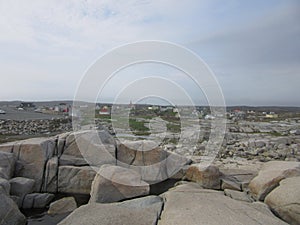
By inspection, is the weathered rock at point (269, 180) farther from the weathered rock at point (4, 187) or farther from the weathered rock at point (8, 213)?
the weathered rock at point (4, 187)

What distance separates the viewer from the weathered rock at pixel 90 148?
1182 cm

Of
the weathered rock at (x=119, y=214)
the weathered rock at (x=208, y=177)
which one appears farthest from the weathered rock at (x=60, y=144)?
the weathered rock at (x=119, y=214)

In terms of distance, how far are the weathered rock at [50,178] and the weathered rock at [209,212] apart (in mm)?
5508

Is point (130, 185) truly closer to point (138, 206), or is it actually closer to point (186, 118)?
point (138, 206)

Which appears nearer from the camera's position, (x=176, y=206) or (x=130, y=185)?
(x=176, y=206)

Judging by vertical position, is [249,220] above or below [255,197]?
above

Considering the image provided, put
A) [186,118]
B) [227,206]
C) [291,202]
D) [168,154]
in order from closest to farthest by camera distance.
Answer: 1. [227,206]
2. [291,202]
3. [168,154]
4. [186,118]

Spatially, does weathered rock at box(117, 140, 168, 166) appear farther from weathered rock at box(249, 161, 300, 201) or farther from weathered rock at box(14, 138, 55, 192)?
weathered rock at box(249, 161, 300, 201)

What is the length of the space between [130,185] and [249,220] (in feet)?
13.9

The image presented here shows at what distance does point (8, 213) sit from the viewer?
693 centimetres

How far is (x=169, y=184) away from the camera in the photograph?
11.8 metres

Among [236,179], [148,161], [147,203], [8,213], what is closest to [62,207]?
[8,213]

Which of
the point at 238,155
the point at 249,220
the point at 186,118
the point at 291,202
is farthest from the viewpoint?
the point at 186,118

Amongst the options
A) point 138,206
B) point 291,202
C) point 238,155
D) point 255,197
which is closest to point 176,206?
point 138,206
